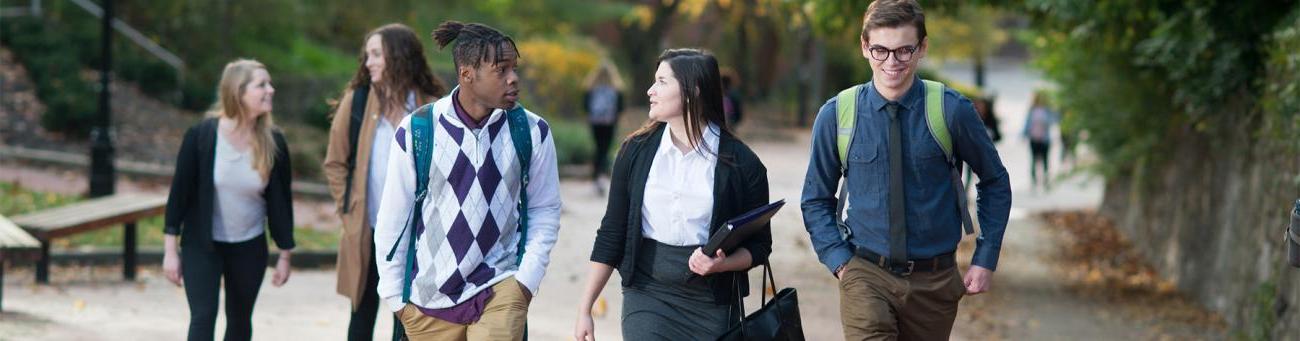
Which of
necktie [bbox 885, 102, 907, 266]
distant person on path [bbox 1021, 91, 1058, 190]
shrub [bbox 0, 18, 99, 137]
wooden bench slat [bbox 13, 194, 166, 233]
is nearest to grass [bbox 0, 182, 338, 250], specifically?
wooden bench slat [bbox 13, 194, 166, 233]

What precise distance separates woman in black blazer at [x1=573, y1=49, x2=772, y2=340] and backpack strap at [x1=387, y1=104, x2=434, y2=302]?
1.73 ft

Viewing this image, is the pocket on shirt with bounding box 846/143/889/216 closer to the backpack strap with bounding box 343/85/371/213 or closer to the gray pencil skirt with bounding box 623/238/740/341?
the gray pencil skirt with bounding box 623/238/740/341

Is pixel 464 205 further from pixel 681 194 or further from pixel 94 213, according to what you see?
pixel 94 213

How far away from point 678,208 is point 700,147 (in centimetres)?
19

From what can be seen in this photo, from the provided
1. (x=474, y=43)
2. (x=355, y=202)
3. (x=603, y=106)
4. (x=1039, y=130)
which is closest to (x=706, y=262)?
(x=474, y=43)

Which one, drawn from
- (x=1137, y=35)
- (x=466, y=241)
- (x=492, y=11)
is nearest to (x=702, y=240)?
(x=466, y=241)

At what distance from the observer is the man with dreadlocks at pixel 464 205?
4816 millimetres

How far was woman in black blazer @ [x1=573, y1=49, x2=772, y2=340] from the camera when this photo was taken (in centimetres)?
488

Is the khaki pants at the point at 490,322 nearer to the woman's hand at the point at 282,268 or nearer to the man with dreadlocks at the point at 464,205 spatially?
the man with dreadlocks at the point at 464,205

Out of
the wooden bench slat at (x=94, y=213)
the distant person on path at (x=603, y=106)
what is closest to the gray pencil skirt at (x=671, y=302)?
the wooden bench slat at (x=94, y=213)

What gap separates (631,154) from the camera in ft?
16.3

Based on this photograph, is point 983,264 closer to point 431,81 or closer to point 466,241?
point 466,241

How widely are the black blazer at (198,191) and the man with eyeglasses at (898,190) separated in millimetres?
2439

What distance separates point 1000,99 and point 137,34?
123 ft
